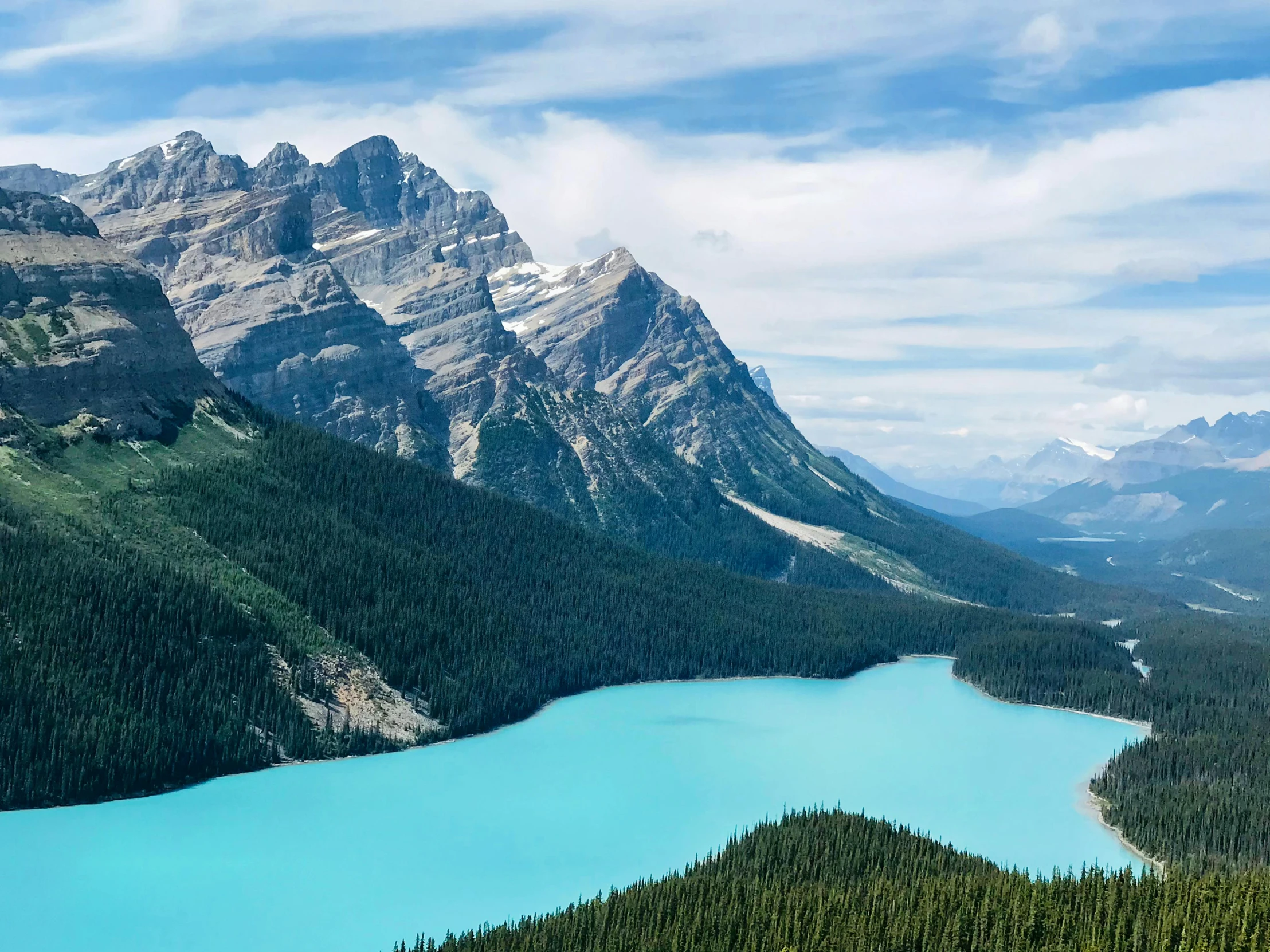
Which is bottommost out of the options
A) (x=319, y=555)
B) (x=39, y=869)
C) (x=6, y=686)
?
(x=39, y=869)

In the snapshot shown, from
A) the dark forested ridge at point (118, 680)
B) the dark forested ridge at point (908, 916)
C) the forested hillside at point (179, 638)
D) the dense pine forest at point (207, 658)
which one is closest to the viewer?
the dark forested ridge at point (908, 916)

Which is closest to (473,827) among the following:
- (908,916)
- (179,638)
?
(179,638)

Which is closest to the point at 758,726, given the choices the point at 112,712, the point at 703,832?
the point at 703,832

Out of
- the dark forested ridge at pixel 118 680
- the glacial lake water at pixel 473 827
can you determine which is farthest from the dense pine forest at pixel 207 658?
the glacial lake water at pixel 473 827

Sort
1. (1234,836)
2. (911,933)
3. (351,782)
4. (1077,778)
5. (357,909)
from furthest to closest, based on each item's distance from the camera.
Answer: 1. (1077,778)
2. (351,782)
3. (1234,836)
4. (357,909)
5. (911,933)

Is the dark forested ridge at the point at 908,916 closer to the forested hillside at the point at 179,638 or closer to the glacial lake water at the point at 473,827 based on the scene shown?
the glacial lake water at the point at 473,827

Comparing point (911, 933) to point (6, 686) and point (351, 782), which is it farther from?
point (6, 686)

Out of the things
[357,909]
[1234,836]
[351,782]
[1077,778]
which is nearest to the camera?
[357,909]
